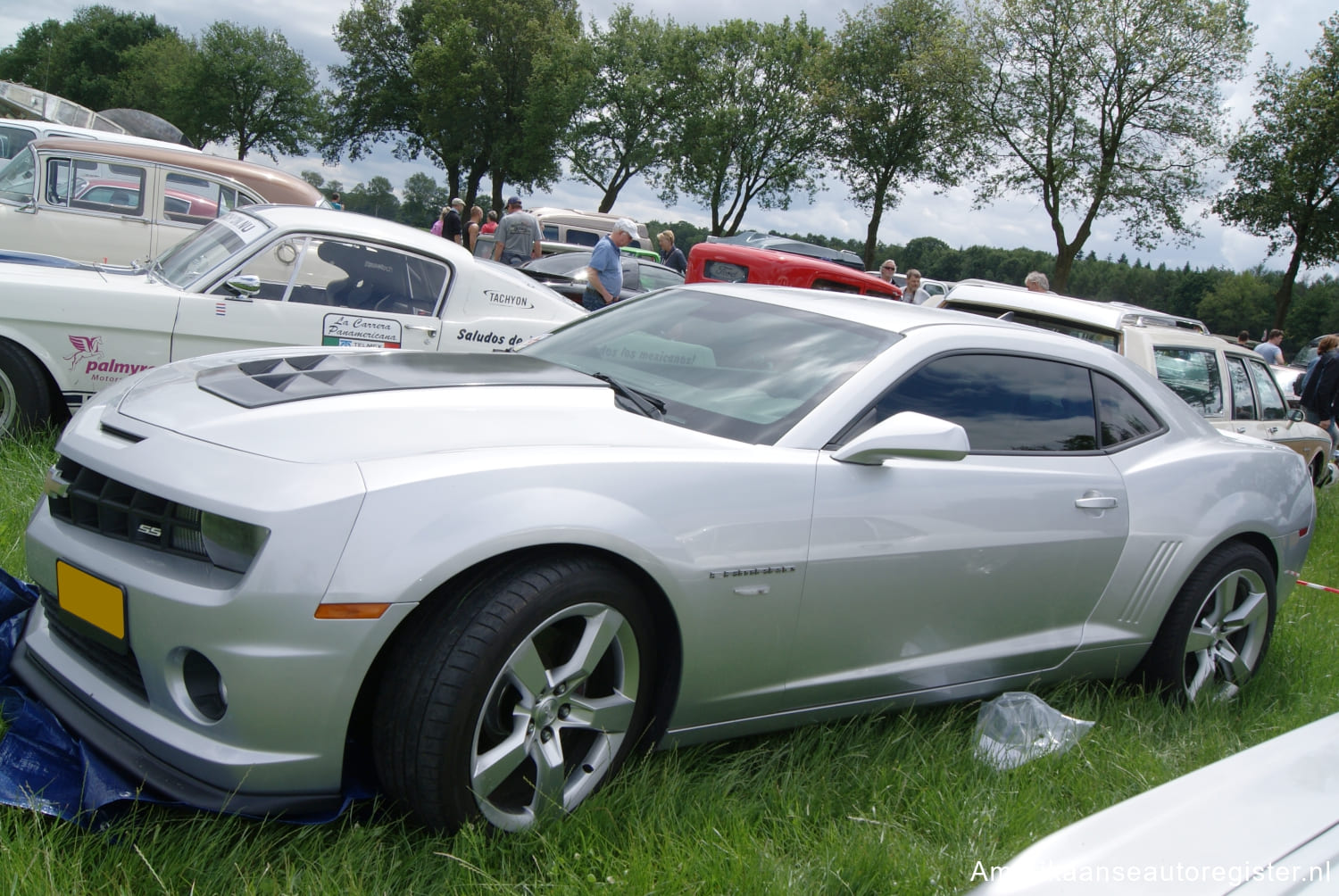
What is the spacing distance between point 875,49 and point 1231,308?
66.0 meters

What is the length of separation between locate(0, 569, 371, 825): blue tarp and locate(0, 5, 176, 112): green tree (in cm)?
8097

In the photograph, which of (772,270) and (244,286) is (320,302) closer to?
(244,286)

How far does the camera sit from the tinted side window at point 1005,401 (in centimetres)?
304

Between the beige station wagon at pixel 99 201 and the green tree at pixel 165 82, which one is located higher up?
the green tree at pixel 165 82

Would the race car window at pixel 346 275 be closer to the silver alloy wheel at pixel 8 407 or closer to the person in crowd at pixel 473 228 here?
the silver alloy wheel at pixel 8 407

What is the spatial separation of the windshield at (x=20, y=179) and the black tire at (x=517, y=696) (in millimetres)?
8762

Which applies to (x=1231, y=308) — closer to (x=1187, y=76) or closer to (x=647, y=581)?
(x=1187, y=76)

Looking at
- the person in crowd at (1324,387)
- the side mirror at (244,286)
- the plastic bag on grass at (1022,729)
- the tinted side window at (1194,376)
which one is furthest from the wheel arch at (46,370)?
the person in crowd at (1324,387)

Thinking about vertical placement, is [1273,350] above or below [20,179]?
above

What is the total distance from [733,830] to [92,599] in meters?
1.53

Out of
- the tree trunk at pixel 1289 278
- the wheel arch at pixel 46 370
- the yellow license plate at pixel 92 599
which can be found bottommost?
the wheel arch at pixel 46 370

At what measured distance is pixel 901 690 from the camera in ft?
9.58

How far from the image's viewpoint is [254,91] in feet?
176

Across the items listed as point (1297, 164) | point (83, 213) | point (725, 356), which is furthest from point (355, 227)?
point (1297, 164)
